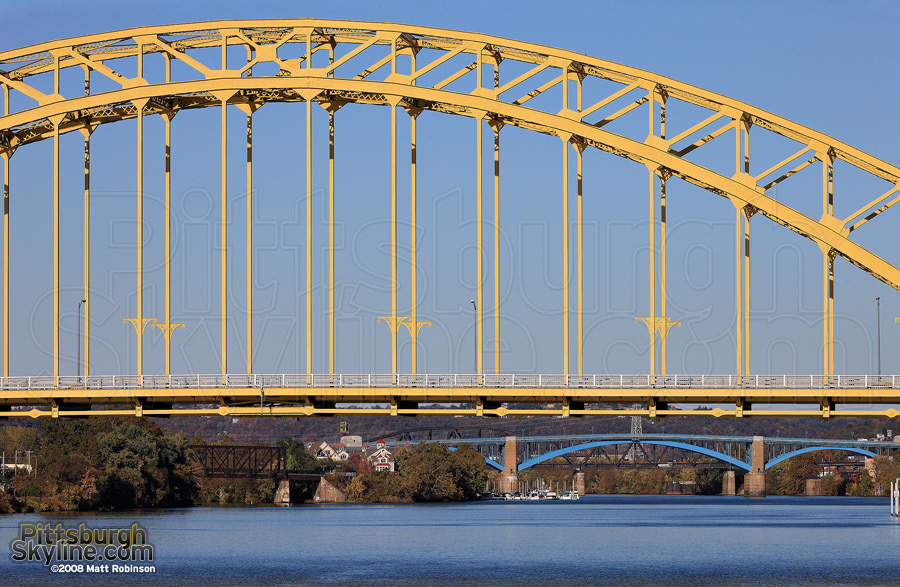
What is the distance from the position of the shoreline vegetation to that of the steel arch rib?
39972 millimetres

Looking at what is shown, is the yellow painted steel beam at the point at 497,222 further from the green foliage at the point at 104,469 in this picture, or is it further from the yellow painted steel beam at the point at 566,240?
the green foliage at the point at 104,469

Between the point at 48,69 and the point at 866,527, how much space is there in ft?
210

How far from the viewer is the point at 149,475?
347 feet

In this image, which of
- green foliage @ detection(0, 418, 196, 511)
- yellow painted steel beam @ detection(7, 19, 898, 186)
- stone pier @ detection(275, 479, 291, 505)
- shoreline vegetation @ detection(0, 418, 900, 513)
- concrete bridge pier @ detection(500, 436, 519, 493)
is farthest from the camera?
concrete bridge pier @ detection(500, 436, 519, 493)

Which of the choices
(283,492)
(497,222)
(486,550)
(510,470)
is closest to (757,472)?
(510,470)

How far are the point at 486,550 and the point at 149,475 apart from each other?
142ft

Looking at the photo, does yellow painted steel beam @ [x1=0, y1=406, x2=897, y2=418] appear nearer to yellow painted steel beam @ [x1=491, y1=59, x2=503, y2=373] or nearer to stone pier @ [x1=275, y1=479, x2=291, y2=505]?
yellow painted steel beam @ [x1=491, y1=59, x2=503, y2=373]

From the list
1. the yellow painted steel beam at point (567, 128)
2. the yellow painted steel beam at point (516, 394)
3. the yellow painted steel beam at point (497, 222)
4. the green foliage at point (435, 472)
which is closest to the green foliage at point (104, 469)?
the green foliage at point (435, 472)

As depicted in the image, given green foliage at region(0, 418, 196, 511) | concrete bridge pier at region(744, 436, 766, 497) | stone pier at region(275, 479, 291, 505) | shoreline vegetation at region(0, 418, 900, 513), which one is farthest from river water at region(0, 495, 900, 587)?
concrete bridge pier at region(744, 436, 766, 497)

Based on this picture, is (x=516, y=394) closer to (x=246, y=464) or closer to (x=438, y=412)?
(x=438, y=412)

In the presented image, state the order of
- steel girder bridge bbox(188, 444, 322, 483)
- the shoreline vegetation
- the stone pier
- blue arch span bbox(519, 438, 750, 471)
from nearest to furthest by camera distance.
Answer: the shoreline vegetation, steel girder bridge bbox(188, 444, 322, 483), the stone pier, blue arch span bbox(519, 438, 750, 471)

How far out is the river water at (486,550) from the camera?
2156 inches

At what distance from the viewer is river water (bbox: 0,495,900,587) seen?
54750 mm

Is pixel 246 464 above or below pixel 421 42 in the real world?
below
